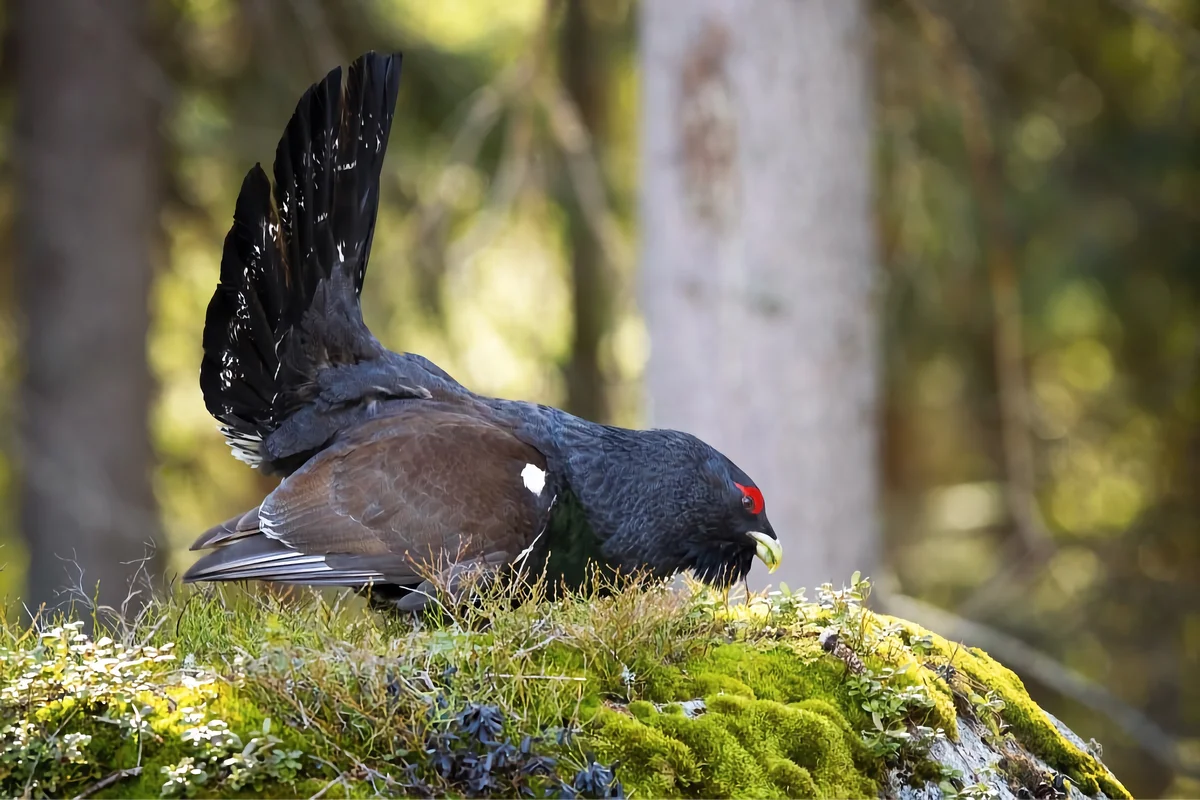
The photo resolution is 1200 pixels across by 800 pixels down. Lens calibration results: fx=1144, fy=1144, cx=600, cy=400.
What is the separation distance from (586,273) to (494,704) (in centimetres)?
1046

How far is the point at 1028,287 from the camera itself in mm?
10547

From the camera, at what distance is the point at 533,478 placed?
4062mm

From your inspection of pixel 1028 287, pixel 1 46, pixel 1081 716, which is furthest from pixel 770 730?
pixel 1 46

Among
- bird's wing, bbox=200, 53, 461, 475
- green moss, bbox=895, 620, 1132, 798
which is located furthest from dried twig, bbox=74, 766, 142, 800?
green moss, bbox=895, 620, 1132, 798

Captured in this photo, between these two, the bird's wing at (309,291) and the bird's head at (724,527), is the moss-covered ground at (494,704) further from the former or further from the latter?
the bird's wing at (309,291)

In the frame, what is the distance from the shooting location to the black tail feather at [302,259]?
4.54 m

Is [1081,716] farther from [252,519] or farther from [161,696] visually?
[161,696]

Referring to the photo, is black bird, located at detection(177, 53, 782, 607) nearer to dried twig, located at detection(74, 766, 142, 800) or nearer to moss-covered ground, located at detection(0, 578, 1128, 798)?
moss-covered ground, located at detection(0, 578, 1128, 798)

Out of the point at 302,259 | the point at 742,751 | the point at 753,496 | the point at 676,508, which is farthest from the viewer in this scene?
the point at 302,259

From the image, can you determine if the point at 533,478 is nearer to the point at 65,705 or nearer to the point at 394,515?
the point at 394,515

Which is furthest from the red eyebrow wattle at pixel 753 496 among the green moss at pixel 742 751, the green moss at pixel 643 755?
the green moss at pixel 643 755

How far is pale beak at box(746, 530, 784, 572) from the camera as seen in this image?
14.0 feet

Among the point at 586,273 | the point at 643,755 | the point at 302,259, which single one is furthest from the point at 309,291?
the point at 586,273

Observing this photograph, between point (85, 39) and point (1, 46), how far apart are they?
4.13ft
